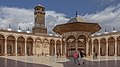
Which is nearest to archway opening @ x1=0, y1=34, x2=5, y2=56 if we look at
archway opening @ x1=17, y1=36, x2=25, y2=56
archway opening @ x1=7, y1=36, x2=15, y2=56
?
archway opening @ x1=7, y1=36, x2=15, y2=56

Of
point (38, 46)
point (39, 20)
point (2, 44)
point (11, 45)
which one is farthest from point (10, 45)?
point (39, 20)

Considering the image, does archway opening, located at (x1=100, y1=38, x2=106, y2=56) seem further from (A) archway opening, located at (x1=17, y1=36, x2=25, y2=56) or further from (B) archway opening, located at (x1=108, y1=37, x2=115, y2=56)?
(A) archway opening, located at (x1=17, y1=36, x2=25, y2=56)

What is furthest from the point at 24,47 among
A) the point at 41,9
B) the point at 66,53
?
the point at 66,53

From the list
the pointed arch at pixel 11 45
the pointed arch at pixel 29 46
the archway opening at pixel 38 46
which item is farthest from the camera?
the archway opening at pixel 38 46

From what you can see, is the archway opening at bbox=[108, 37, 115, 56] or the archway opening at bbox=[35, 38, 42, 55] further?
the archway opening at bbox=[35, 38, 42, 55]

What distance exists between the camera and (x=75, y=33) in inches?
738

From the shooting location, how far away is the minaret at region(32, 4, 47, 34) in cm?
5196

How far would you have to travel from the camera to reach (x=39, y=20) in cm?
5266

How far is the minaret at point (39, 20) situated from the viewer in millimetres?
51959

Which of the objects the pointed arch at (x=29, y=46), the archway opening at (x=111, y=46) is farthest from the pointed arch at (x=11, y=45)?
the archway opening at (x=111, y=46)

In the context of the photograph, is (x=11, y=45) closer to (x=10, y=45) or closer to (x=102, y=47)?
(x=10, y=45)

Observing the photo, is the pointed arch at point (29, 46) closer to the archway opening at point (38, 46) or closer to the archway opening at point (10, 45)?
the archway opening at point (38, 46)

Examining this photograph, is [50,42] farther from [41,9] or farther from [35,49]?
[41,9]

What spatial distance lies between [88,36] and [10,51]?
99.9 feet
